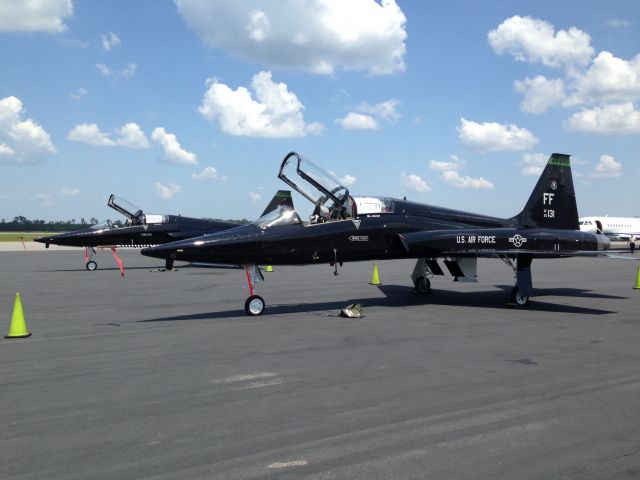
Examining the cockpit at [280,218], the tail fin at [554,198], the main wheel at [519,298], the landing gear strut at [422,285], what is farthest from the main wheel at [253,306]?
the tail fin at [554,198]

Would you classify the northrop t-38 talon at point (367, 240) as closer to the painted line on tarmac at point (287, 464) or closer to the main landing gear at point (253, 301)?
the main landing gear at point (253, 301)

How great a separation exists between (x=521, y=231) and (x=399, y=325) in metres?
5.19

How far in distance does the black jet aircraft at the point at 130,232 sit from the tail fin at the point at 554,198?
18199mm

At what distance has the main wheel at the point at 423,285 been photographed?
15805mm

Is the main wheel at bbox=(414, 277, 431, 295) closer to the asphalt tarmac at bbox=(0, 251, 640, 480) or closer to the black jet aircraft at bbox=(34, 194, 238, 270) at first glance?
the asphalt tarmac at bbox=(0, 251, 640, 480)

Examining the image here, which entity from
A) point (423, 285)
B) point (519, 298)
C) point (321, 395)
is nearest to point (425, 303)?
point (423, 285)

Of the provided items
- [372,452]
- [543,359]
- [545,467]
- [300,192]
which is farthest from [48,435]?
[300,192]

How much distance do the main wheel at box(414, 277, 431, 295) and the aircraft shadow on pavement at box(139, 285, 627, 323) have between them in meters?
0.18

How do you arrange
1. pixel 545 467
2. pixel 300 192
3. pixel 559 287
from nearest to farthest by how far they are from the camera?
1. pixel 545 467
2. pixel 300 192
3. pixel 559 287

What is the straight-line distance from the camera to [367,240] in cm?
1313

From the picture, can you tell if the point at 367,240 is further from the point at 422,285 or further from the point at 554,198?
the point at 554,198

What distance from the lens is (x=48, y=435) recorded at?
4.80 metres

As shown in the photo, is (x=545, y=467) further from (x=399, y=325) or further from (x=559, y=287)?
(x=559, y=287)

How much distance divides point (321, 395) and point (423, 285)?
34.1 ft
